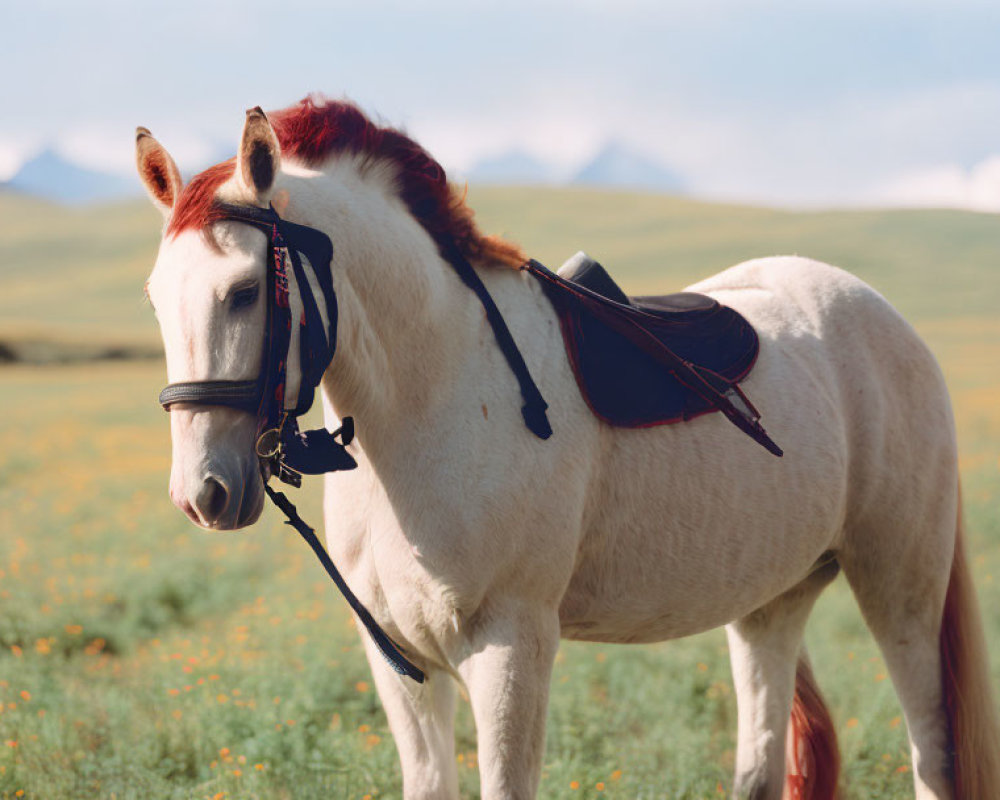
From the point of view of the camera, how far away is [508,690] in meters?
2.71

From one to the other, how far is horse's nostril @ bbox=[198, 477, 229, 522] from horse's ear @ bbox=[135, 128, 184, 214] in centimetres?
78

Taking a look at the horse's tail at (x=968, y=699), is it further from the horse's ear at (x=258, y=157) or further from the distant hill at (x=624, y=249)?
the distant hill at (x=624, y=249)

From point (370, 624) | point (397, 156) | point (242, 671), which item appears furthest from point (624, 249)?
point (370, 624)

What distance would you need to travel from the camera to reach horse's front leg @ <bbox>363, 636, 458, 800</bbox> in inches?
120

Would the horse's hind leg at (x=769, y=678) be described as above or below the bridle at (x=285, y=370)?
below

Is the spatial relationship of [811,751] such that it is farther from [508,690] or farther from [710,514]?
[508,690]

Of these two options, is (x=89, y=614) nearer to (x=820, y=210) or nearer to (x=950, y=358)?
(x=950, y=358)

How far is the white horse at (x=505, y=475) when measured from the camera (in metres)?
2.41

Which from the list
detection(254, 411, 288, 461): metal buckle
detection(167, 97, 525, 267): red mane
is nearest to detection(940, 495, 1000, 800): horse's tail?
detection(167, 97, 525, 267): red mane

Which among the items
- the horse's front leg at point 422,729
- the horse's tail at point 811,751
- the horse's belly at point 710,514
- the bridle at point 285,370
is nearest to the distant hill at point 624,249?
the horse's tail at point 811,751

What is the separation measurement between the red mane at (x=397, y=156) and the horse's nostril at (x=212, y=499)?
83 centimetres

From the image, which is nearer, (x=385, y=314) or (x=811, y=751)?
(x=385, y=314)

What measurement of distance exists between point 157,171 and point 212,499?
0.96m

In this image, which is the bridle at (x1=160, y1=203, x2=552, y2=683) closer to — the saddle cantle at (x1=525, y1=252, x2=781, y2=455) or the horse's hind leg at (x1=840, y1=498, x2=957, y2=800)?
the saddle cantle at (x1=525, y1=252, x2=781, y2=455)
